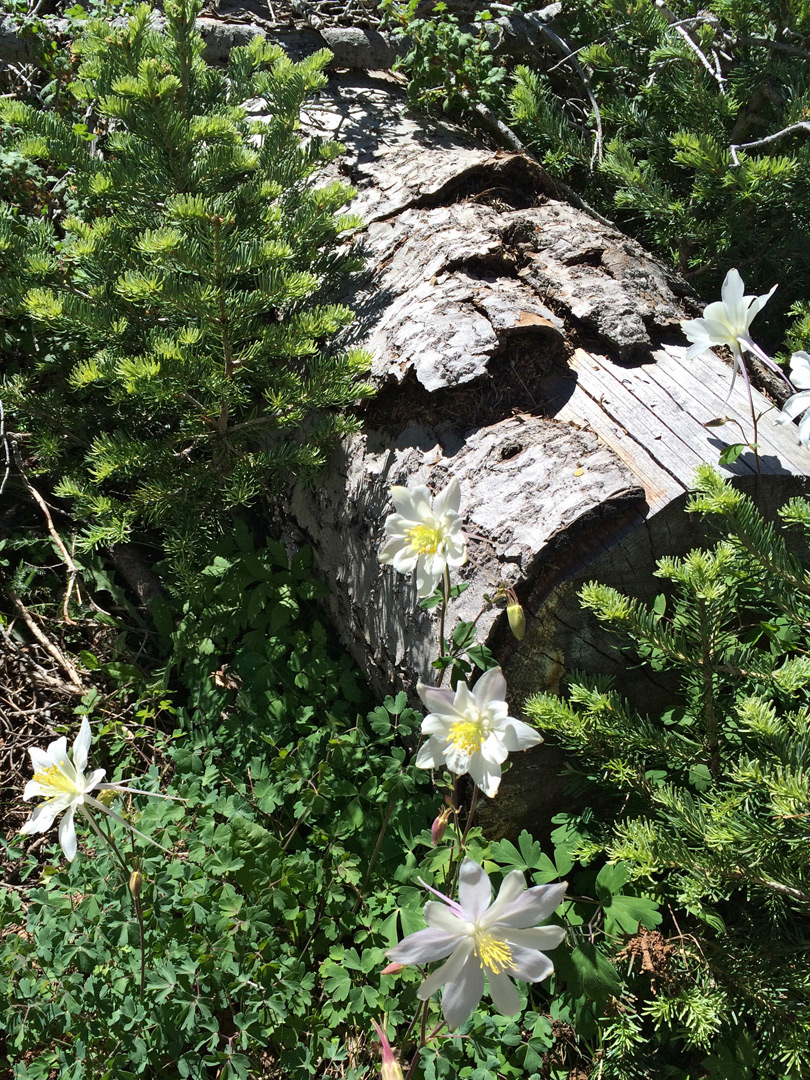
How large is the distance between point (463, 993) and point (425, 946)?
14 cm

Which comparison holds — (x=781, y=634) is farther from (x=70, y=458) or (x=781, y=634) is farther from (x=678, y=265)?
(x=70, y=458)

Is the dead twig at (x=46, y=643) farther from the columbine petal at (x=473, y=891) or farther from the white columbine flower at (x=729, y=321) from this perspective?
the white columbine flower at (x=729, y=321)

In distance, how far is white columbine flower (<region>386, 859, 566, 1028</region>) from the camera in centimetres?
138

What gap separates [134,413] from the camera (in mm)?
2971

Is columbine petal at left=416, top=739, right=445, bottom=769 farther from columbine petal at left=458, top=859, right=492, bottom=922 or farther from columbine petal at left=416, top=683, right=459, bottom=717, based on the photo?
columbine petal at left=458, top=859, right=492, bottom=922

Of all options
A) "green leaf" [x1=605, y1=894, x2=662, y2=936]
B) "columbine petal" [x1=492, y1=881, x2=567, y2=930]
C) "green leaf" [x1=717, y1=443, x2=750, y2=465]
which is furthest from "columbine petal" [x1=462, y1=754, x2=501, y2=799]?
"green leaf" [x1=717, y1=443, x2=750, y2=465]

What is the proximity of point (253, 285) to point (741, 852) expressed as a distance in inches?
97.2

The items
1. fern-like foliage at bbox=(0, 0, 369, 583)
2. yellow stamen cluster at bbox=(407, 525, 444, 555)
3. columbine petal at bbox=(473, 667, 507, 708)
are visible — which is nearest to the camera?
columbine petal at bbox=(473, 667, 507, 708)

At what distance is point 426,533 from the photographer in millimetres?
1804

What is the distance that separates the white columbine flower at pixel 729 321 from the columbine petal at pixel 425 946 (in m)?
1.54

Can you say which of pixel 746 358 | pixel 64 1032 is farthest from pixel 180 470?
pixel 746 358

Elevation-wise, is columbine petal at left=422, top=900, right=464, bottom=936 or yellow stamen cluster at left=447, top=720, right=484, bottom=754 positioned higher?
yellow stamen cluster at left=447, top=720, right=484, bottom=754

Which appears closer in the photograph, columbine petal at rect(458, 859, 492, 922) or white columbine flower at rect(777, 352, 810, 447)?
columbine petal at rect(458, 859, 492, 922)

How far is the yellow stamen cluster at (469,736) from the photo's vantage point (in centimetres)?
159
